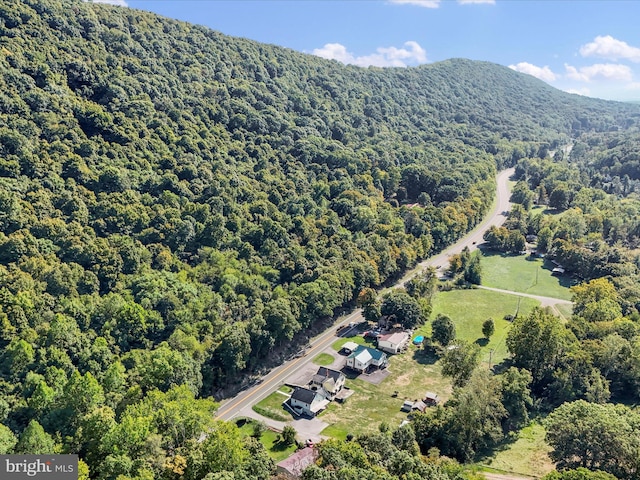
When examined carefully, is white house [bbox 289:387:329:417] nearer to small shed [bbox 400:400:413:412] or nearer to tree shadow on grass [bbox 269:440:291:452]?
tree shadow on grass [bbox 269:440:291:452]

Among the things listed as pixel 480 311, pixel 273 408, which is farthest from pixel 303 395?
pixel 480 311

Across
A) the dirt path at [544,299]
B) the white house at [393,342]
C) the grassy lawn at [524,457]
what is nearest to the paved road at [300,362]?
the white house at [393,342]

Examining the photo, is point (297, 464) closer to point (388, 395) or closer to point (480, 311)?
point (388, 395)

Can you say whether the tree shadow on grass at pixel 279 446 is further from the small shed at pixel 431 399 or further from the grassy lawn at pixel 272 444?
the small shed at pixel 431 399

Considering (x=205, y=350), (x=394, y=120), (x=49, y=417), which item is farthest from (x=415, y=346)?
(x=394, y=120)

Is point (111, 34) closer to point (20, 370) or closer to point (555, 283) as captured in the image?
point (20, 370)
